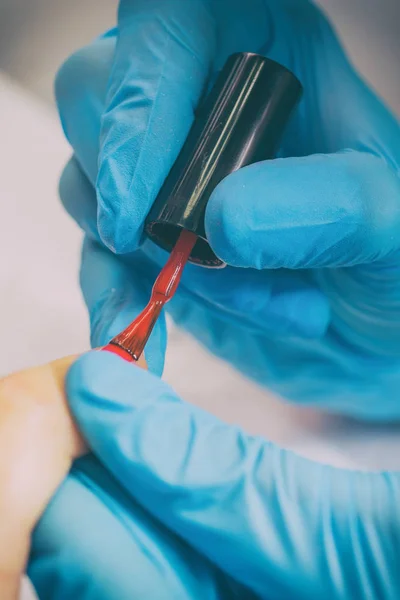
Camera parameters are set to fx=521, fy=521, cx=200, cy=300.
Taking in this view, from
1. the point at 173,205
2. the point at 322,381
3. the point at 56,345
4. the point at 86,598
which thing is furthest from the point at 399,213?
the point at 56,345

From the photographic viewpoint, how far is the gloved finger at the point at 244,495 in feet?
1.42

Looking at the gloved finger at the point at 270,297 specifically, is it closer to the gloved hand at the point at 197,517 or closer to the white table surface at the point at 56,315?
the white table surface at the point at 56,315

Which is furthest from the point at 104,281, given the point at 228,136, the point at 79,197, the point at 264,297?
the point at 228,136

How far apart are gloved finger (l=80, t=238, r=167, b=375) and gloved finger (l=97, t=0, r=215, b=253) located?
0.57ft

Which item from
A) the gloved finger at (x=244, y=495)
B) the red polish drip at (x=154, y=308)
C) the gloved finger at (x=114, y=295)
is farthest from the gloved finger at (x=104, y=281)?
the gloved finger at (x=244, y=495)

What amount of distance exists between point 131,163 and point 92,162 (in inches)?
9.7

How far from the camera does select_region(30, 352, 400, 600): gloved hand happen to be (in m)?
0.44

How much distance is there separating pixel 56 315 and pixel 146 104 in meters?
0.54

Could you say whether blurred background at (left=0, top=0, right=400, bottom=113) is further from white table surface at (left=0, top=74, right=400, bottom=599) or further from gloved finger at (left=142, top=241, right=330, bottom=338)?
gloved finger at (left=142, top=241, right=330, bottom=338)

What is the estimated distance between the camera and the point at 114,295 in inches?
34.7

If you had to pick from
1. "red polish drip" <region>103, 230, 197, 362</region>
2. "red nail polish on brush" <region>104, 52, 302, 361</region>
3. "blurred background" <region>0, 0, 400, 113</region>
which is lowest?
"red polish drip" <region>103, 230, 197, 362</region>

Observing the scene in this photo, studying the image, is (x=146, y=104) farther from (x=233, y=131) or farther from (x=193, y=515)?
(x=193, y=515)

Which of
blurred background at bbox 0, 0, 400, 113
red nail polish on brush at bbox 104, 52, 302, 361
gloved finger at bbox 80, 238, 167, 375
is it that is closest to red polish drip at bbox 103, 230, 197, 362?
red nail polish on brush at bbox 104, 52, 302, 361

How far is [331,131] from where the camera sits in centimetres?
A: 73
